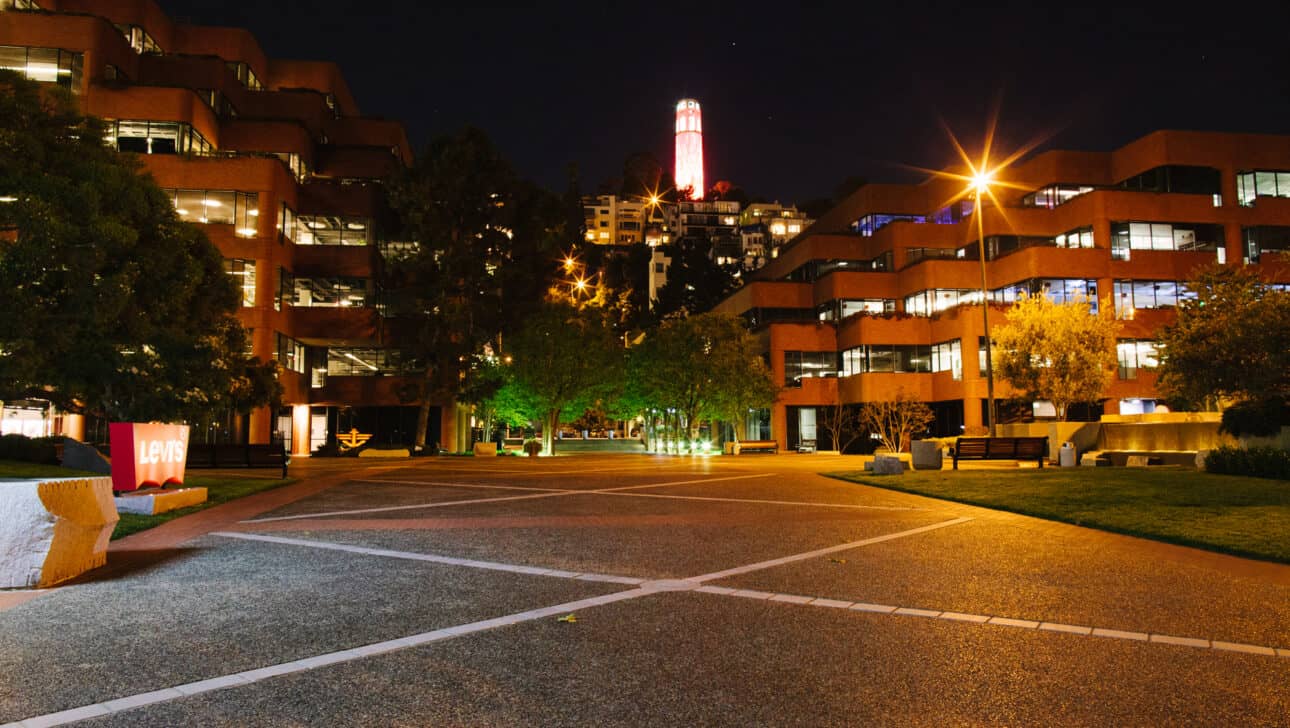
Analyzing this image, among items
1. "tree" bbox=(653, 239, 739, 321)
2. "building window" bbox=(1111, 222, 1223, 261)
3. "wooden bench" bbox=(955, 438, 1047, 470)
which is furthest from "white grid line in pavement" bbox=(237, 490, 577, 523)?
"tree" bbox=(653, 239, 739, 321)

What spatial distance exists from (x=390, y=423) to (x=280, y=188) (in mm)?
15014

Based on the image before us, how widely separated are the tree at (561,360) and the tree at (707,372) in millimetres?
3079

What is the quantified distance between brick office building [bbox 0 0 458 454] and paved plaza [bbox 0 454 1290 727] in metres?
34.1

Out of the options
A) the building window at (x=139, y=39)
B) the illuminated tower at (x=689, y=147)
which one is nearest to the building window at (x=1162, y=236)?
the building window at (x=139, y=39)

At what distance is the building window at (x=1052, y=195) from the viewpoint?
49.8 m

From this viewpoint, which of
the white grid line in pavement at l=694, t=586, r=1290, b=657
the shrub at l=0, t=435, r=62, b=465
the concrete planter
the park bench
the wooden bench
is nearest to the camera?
the white grid line in pavement at l=694, t=586, r=1290, b=657

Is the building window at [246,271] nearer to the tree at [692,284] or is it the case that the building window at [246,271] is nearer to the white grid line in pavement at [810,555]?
the white grid line in pavement at [810,555]

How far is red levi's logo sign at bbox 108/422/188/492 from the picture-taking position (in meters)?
13.0

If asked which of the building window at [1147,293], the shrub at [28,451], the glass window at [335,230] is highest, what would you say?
the glass window at [335,230]

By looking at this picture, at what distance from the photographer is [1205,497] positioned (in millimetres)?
14180

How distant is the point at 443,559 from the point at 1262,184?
56.8m

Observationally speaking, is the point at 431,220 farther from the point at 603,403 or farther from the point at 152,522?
the point at 152,522

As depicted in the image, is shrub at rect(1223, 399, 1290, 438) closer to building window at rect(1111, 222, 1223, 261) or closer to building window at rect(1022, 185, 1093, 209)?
building window at rect(1111, 222, 1223, 261)

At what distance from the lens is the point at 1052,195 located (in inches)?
1993
